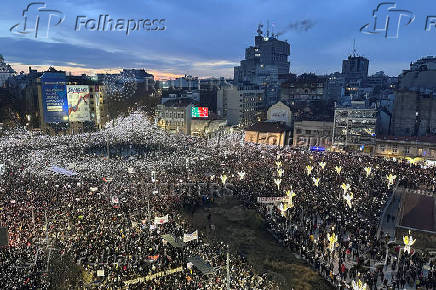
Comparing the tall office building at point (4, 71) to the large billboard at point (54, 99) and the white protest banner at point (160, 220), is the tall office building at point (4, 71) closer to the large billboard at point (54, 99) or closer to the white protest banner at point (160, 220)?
the large billboard at point (54, 99)

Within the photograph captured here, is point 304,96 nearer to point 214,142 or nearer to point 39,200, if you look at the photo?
point 214,142

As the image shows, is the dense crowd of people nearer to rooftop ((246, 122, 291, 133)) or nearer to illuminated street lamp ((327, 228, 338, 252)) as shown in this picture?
illuminated street lamp ((327, 228, 338, 252))

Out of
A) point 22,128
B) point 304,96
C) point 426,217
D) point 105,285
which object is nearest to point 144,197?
point 105,285

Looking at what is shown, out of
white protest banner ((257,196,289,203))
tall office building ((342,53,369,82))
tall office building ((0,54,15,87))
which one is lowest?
white protest banner ((257,196,289,203))

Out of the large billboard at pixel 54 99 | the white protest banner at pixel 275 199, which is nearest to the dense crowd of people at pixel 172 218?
the white protest banner at pixel 275 199

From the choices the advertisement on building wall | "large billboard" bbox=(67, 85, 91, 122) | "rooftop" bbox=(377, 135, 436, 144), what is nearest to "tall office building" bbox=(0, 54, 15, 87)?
the advertisement on building wall

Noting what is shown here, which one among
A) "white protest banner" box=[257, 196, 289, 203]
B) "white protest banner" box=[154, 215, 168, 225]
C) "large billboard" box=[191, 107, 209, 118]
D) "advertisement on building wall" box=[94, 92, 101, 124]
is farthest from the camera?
"advertisement on building wall" box=[94, 92, 101, 124]
